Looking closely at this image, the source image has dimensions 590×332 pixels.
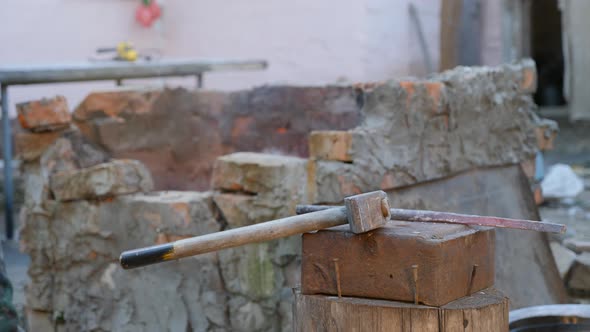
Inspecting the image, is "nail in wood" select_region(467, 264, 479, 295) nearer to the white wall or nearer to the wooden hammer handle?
the wooden hammer handle

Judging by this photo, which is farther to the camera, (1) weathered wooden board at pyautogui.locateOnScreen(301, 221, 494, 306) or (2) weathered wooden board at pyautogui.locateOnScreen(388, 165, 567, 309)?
(2) weathered wooden board at pyautogui.locateOnScreen(388, 165, 567, 309)

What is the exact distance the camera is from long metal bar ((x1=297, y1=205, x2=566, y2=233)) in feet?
6.80

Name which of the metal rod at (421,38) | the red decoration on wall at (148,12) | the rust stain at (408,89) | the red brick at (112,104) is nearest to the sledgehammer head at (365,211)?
the rust stain at (408,89)

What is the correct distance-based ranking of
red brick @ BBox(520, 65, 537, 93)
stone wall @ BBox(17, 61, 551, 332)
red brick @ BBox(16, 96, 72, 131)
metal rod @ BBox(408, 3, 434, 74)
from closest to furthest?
stone wall @ BBox(17, 61, 551, 332) < red brick @ BBox(16, 96, 72, 131) < red brick @ BBox(520, 65, 537, 93) < metal rod @ BBox(408, 3, 434, 74)

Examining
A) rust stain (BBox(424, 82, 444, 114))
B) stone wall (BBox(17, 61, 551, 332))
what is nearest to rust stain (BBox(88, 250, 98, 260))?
stone wall (BBox(17, 61, 551, 332))

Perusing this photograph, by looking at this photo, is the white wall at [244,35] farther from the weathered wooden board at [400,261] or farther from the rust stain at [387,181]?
the weathered wooden board at [400,261]

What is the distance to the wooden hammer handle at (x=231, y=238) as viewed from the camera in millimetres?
1979

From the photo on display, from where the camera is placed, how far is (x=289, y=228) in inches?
79.8

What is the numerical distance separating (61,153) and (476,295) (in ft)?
7.41

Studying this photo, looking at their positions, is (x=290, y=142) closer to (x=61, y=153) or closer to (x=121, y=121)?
(x=121, y=121)

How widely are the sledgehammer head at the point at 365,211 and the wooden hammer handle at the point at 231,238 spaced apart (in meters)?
0.05

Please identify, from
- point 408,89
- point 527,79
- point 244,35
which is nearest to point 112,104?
point 408,89

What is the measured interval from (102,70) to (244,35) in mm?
3488

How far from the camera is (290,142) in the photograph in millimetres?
4594
